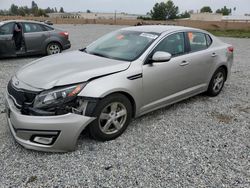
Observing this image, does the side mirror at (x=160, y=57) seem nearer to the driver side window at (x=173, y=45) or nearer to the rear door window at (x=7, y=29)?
the driver side window at (x=173, y=45)

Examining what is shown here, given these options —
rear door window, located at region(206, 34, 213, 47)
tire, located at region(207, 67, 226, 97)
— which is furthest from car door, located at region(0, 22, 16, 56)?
tire, located at region(207, 67, 226, 97)

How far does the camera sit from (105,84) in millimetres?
2910

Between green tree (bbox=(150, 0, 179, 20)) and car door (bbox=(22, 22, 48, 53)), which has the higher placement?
green tree (bbox=(150, 0, 179, 20))

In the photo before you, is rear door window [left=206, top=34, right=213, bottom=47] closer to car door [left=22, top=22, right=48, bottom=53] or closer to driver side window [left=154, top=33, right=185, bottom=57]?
driver side window [left=154, top=33, right=185, bottom=57]

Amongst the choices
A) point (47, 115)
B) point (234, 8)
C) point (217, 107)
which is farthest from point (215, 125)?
point (234, 8)

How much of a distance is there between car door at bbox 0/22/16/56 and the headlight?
6.00 m

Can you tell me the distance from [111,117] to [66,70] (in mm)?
839

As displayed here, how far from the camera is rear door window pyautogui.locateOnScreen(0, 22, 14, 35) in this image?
7.76 m

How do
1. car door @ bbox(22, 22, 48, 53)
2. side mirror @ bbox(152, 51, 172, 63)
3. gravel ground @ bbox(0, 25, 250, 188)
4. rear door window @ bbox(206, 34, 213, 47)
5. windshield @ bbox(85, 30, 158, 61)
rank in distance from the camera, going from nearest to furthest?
gravel ground @ bbox(0, 25, 250, 188) → side mirror @ bbox(152, 51, 172, 63) → windshield @ bbox(85, 30, 158, 61) → rear door window @ bbox(206, 34, 213, 47) → car door @ bbox(22, 22, 48, 53)

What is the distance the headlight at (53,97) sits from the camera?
2.67m

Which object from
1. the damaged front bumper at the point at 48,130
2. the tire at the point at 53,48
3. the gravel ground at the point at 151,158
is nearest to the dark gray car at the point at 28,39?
the tire at the point at 53,48

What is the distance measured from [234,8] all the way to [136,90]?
414 feet

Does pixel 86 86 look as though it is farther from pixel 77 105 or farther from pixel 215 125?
pixel 215 125

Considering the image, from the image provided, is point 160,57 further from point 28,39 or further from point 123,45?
point 28,39
